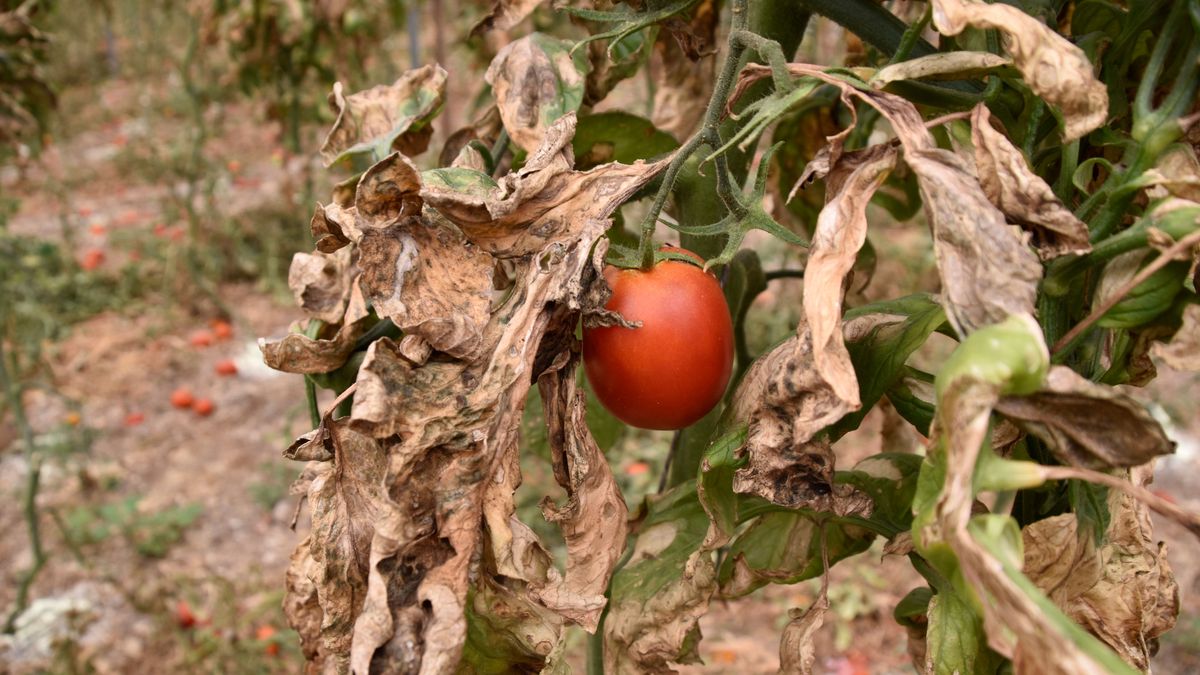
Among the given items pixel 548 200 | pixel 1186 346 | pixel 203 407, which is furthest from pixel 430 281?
pixel 203 407

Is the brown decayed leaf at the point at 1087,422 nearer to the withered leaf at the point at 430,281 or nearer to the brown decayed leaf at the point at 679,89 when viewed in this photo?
the withered leaf at the point at 430,281

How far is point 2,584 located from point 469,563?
8.23 ft

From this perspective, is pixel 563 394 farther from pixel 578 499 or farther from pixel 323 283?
pixel 323 283

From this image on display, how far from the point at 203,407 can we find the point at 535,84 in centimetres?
288

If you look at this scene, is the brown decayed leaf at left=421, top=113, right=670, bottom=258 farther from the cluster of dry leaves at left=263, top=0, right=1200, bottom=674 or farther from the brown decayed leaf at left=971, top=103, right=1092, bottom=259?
the brown decayed leaf at left=971, top=103, right=1092, bottom=259

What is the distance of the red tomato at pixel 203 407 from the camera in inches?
133

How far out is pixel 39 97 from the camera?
87.0 inches

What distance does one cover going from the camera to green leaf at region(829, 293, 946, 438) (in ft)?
2.08

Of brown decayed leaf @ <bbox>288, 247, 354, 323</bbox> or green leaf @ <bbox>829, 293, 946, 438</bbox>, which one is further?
brown decayed leaf @ <bbox>288, 247, 354, 323</bbox>

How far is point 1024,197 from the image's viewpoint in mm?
563

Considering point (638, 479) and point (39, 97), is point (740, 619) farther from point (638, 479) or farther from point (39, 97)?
point (39, 97)

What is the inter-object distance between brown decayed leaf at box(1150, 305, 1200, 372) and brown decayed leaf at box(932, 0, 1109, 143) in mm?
119

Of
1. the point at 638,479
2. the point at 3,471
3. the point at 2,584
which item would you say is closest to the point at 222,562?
the point at 2,584

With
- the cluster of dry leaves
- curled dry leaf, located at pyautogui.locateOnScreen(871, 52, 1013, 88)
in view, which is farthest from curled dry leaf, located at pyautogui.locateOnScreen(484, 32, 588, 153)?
curled dry leaf, located at pyautogui.locateOnScreen(871, 52, 1013, 88)
